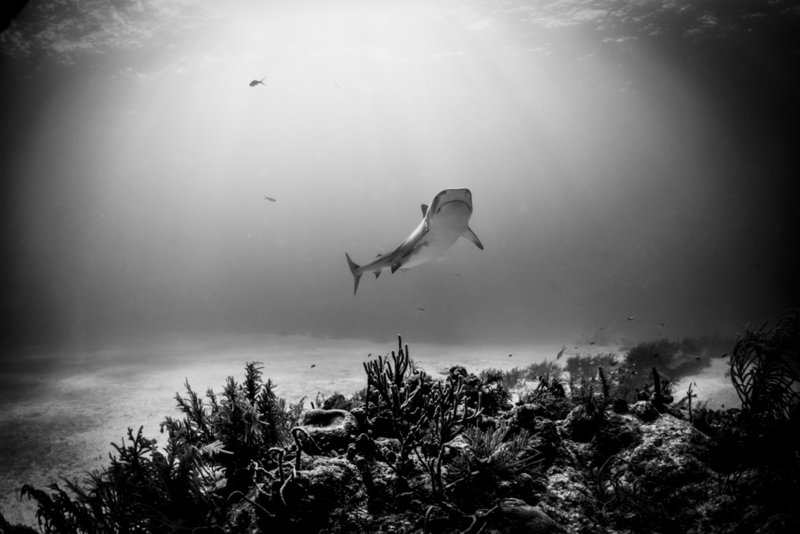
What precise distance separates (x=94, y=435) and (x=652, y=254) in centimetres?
15681

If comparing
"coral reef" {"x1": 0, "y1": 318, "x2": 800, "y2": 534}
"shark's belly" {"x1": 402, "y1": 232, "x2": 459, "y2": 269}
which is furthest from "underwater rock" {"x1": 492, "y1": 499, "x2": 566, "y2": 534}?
"shark's belly" {"x1": 402, "y1": 232, "x2": 459, "y2": 269}

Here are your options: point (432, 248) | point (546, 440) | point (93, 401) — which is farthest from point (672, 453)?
point (93, 401)

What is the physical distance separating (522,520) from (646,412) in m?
2.04

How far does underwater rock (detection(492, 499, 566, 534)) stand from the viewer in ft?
6.18

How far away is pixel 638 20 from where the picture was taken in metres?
23.2

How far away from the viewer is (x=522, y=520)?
6.33ft

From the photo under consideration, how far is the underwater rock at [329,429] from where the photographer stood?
118 inches

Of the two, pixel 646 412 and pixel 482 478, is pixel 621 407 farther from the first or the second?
pixel 482 478

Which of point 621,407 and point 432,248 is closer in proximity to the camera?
point 621,407

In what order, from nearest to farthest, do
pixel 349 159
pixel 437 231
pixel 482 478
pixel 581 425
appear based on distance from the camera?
pixel 482 478 < pixel 581 425 < pixel 437 231 < pixel 349 159

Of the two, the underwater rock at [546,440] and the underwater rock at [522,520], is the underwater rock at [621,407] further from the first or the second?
the underwater rock at [522,520]

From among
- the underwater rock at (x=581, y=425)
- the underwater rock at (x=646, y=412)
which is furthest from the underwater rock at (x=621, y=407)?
the underwater rock at (x=581, y=425)

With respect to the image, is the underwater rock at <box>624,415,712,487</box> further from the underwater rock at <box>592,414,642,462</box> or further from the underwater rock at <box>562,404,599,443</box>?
the underwater rock at <box>562,404,599,443</box>

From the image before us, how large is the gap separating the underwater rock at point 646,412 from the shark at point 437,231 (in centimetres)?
326
